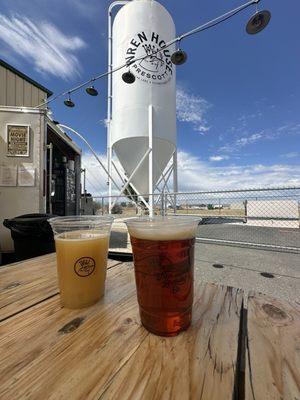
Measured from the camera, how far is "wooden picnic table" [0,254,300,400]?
0.34 m

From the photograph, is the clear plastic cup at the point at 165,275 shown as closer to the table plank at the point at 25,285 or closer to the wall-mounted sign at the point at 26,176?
the table plank at the point at 25,285

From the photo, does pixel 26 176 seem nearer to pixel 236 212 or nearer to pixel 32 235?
pixel 32 235

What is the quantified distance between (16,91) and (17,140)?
1986 mm

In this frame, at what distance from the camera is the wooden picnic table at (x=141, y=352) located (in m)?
0.34

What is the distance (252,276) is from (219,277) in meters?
0.38

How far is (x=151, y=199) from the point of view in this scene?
4891 millimetres

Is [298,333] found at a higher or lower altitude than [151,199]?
lower

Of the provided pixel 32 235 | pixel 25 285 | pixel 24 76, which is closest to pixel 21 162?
pixel 32 235

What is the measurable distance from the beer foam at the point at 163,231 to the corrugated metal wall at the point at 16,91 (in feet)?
15.7

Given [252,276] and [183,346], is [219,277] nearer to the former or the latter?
[252,276]

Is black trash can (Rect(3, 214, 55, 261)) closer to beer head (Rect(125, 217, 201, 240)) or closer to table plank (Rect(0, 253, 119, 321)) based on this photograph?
table plank (Rect(0, 253, 119, 321))

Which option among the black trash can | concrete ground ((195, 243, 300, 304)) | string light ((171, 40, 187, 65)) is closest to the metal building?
the black trash can

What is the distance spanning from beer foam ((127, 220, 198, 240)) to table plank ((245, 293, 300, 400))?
0.85ft

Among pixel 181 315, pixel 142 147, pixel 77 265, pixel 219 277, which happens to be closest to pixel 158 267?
pixel 181 315
